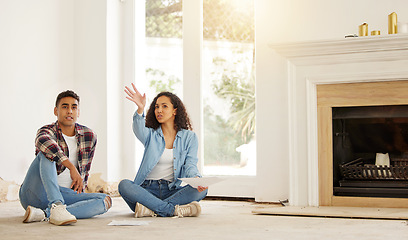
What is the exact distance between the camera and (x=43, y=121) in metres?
4.16

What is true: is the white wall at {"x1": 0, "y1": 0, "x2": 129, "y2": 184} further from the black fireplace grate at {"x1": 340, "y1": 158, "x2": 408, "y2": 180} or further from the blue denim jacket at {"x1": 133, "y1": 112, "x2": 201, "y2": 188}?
the black fireplace grate at {"x1": 340, "y1": 158, "x2": 408, "y2": 180}

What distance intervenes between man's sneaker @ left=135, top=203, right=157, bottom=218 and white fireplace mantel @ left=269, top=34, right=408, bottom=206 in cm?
105

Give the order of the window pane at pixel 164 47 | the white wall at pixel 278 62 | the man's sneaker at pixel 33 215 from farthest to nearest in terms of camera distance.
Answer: the window pane at pixel 164 47, the white wall at pixel 278 62, the man's sneaker at pixel 33 215

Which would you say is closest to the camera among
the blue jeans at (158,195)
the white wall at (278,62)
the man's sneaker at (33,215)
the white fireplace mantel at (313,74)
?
the man's sneaker at (33,215)

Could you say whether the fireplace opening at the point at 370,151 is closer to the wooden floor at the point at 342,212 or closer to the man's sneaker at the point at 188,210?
the wooden floor at the point at 342,212

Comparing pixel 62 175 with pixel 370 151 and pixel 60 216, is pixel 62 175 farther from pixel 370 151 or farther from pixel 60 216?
pixel 370 151

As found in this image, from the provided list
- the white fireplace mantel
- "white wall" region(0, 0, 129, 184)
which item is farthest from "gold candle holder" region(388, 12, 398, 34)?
"white wall" region(0, 0, 129, 184)

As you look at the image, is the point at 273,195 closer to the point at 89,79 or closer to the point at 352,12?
the point at 352,12

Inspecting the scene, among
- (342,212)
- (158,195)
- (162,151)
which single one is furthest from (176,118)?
(342,212)

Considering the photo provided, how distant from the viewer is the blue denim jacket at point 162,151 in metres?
2.98

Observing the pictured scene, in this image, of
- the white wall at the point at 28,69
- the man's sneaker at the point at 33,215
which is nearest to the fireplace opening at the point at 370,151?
the man's sneaker at the point at 33,215

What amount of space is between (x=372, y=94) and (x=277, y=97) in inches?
26.8

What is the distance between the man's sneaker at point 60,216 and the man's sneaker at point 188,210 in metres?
0.59

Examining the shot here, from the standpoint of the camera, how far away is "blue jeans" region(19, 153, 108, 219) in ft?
8.89
